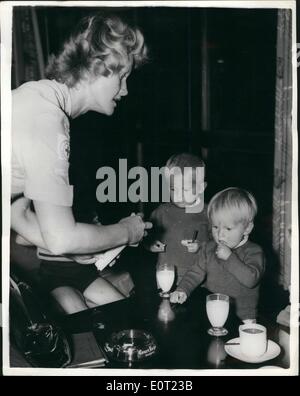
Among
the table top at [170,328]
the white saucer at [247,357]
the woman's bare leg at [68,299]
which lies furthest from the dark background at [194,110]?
the white saucer at [247,357]

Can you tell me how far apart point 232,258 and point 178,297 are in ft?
0.68

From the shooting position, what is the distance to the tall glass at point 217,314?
0.77 metres

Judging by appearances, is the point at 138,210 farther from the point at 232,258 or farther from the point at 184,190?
the point at 232,258

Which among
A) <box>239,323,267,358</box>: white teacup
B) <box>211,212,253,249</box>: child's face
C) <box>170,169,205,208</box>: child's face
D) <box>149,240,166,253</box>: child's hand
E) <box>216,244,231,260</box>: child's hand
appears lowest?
<box>239,323,267,358</box>: white teacup

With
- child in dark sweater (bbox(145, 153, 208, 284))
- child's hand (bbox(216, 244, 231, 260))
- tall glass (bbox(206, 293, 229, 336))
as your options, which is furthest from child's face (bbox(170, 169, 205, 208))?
tall glass (bbox(206, 293, 229, 336))

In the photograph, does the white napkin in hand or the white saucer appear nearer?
the white saucer

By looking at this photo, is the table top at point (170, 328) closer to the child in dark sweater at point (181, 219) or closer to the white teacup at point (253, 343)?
the white teacup at point (253, 343)

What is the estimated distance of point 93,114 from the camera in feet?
4.90

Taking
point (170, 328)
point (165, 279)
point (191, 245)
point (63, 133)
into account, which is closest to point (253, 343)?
point (170, 328)

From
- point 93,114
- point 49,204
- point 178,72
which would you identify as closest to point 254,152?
point 178,72

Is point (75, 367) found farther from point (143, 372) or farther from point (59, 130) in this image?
point (59, 130)

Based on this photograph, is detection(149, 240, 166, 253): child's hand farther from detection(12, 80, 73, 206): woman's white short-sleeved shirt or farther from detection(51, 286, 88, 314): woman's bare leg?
detection(12, 80, 73, 206): woman's white short-sleeved shirt

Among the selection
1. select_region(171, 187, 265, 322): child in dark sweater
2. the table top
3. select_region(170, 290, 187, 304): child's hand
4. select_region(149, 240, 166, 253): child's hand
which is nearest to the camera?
the table top

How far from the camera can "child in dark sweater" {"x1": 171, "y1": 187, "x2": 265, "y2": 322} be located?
1.01 meters
